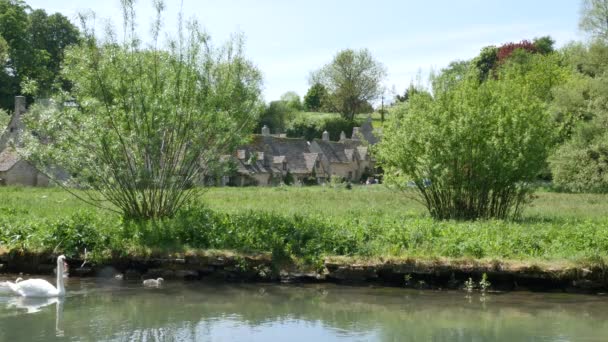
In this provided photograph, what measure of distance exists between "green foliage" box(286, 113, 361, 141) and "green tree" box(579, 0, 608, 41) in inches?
2091

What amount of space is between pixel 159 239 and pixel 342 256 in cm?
501

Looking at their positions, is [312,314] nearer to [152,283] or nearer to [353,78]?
[152,283]

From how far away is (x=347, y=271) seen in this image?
1725 centimetres

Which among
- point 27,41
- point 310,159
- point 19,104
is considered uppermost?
point 27,41

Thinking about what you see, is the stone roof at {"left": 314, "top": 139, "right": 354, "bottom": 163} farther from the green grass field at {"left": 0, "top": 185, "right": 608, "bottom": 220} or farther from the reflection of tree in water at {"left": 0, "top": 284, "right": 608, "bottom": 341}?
the reflection of tree in water at {"left": 0, "top": 284, "right": 608, "bottom": 341}

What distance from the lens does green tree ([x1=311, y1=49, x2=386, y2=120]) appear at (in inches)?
4323

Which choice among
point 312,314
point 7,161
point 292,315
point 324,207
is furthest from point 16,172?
point 312,314

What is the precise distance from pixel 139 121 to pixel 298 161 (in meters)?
60.3

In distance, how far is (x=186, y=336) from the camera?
1223 cm

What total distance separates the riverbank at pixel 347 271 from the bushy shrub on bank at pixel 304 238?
0.30 metres

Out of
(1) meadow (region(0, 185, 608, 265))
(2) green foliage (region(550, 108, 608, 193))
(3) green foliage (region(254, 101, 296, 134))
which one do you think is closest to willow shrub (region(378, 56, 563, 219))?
(1) meadow (region(0, 185, 608, 265))

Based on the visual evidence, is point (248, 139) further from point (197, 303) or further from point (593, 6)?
point (593, 6)

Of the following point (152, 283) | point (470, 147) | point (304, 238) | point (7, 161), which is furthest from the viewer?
point (7, 161)

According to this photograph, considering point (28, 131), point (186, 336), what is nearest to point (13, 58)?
point (28, 131)
